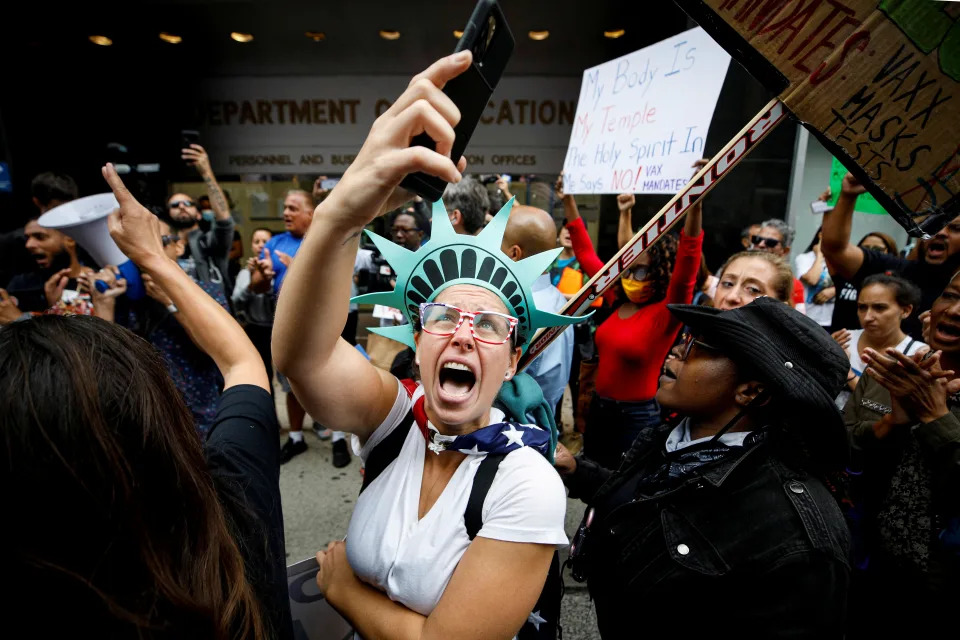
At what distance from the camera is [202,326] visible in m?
1.44

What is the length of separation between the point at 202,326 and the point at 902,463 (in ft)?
7.64

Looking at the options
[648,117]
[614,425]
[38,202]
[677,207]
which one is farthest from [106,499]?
[38,202]

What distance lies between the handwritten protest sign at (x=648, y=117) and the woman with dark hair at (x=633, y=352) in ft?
1.42

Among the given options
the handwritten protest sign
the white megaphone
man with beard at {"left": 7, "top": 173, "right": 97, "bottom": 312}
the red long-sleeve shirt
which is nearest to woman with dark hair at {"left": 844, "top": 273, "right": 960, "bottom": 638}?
the red long-sleeve shirt

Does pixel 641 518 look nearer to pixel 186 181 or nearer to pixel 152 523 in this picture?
pixel 152 523

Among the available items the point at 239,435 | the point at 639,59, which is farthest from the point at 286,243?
the point at 239,435

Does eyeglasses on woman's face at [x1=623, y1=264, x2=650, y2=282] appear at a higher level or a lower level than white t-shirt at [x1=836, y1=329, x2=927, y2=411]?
higher

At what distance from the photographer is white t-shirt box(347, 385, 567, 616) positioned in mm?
1161

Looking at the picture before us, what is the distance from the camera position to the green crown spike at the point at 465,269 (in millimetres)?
1425

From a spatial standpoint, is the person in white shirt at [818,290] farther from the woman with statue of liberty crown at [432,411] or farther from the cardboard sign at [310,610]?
the cardboard sign at [310,610]

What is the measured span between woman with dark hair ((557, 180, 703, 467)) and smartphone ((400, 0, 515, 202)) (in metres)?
2.01

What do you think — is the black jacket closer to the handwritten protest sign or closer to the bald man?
the bald man

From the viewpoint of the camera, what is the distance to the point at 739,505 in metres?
1.35

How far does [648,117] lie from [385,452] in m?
1.96
